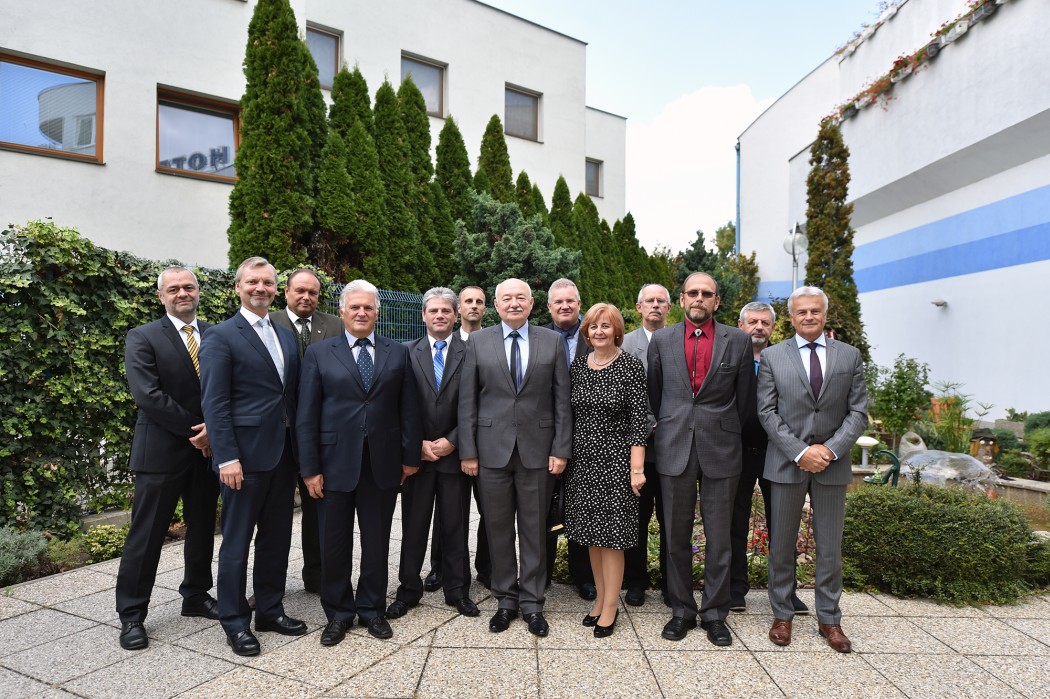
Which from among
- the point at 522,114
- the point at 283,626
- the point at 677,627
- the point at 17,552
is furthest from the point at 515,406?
the point at 522,114

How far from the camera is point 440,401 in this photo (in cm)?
403

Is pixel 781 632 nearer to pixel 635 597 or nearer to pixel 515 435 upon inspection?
pixel 635 597

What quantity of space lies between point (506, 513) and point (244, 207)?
21.0 ft

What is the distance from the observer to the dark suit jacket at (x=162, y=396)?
350 cm

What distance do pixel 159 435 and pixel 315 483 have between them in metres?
0.92

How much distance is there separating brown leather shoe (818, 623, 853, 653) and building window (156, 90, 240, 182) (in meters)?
10.3

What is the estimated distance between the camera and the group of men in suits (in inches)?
138

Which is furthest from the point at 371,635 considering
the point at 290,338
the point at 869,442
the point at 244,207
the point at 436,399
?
the point at 244,207

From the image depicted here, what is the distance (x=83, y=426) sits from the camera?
4934 millimetres

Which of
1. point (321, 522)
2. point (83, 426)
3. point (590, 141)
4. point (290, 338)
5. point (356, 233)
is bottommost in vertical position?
point (321, 522)

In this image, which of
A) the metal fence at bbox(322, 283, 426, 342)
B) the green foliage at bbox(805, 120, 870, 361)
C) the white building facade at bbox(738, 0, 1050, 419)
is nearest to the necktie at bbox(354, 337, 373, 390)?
the metal fence at bbox(322, 283, 426, 342)

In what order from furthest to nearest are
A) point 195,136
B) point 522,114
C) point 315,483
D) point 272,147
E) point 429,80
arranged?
point 522,114
point 429,80
point 195,136
point 272,147
point 315,483

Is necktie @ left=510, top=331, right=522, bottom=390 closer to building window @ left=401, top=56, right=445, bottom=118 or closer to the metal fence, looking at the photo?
the metal fence

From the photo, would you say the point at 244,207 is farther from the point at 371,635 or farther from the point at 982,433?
the point at 982,433
